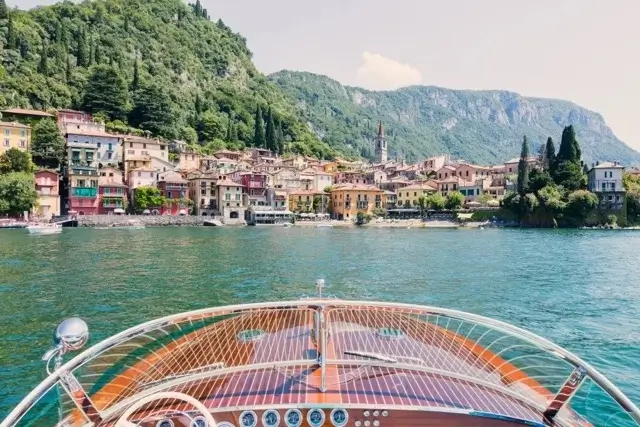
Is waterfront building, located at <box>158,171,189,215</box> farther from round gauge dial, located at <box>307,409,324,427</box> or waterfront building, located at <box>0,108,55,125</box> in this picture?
round gauge dial, located at <box>307,409,324,427</box>

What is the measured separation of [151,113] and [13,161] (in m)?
32.2

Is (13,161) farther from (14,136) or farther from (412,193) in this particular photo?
(412,193)

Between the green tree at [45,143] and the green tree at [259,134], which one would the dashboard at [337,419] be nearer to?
the green tree at [45,143]

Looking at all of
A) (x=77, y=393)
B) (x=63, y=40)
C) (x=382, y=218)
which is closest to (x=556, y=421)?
(x=77, y=393)

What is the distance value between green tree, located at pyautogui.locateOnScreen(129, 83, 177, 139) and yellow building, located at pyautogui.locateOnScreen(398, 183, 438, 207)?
4924 centimetres

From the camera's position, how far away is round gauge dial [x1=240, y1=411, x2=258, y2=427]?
378 centimetres

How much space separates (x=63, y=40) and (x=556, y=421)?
398 feet

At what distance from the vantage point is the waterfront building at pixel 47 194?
65375 mm

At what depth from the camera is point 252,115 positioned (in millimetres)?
125188

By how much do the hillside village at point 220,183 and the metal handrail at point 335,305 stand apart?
7150cm

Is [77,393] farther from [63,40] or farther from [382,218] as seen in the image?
[63,40]

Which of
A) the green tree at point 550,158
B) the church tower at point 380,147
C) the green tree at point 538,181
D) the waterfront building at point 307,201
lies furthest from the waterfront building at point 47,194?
the church tower at point 380,147

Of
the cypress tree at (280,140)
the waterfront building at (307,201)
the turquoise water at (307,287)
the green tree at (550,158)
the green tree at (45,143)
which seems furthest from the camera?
the cypress tree at (280,140)

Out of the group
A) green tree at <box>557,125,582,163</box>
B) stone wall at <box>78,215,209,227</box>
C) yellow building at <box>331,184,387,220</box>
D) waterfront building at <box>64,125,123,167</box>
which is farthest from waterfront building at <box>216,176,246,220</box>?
green tree at <box>557,125,582,163</box>
